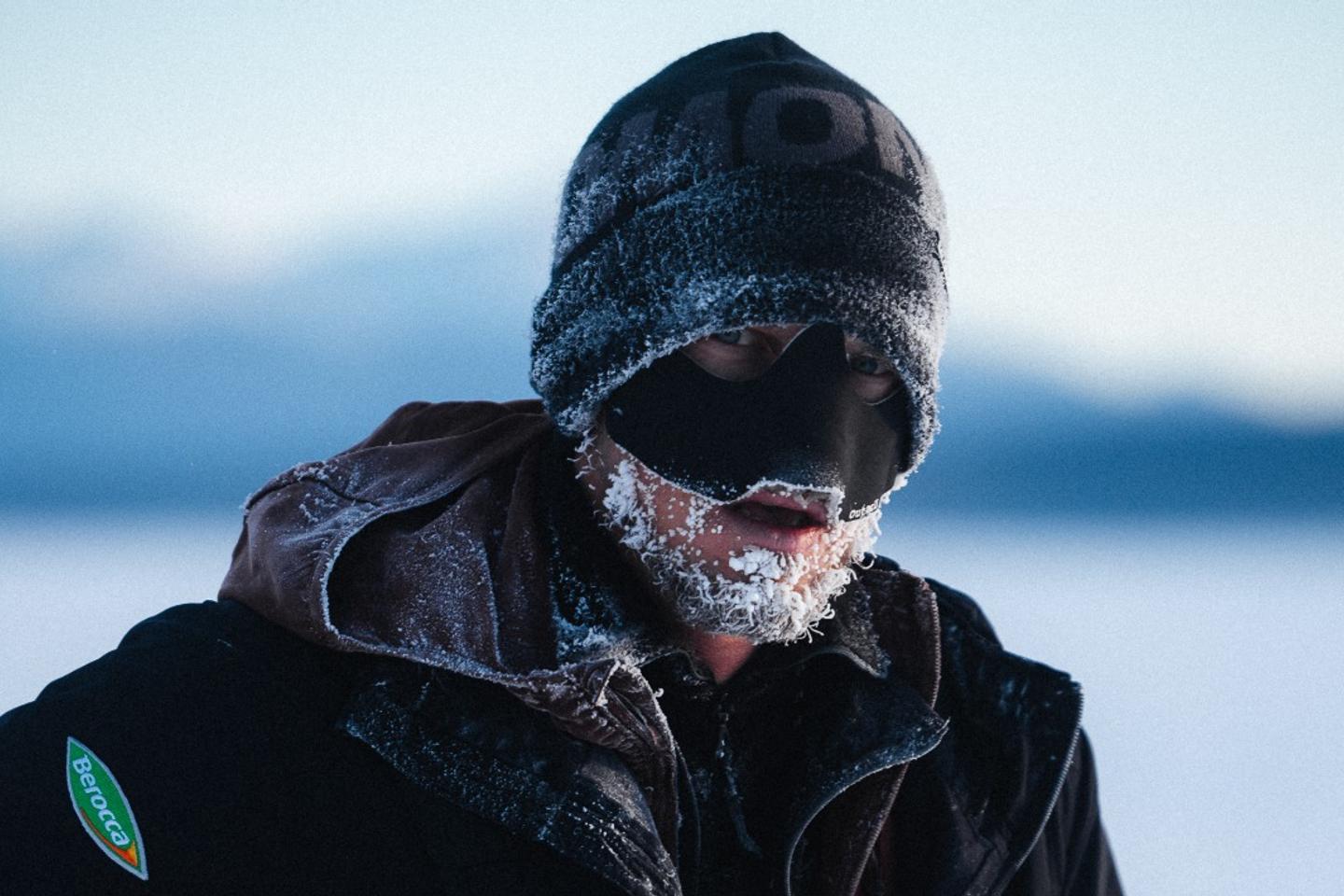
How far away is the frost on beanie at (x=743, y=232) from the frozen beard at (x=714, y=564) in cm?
11

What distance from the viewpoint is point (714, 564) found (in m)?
1.39

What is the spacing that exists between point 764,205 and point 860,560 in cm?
45

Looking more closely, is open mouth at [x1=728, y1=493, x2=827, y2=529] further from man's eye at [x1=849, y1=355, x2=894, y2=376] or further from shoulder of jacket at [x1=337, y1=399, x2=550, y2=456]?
shoulder of jacket at [x1=337, y1=399, x2=550, y2=456]

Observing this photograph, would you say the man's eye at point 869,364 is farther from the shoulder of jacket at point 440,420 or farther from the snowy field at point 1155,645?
the snowy field at point 1155,645

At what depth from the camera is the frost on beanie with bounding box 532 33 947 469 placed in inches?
53.8

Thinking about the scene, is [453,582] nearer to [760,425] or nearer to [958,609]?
[760,425]

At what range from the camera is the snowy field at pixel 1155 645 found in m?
3.21

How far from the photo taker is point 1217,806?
3371 mm

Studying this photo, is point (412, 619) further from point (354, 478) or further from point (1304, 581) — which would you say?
point (1304, 581)

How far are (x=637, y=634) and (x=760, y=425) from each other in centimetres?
26

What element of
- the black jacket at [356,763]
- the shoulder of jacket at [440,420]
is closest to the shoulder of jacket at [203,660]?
the black jacket at [356,763]

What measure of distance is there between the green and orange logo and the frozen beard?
0.57 meters

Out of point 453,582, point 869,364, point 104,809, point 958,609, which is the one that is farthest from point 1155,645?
point 104,809

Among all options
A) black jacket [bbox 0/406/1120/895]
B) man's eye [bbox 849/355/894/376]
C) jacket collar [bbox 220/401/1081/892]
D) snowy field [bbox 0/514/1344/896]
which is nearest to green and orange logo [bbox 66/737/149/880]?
black jacket [bbox 0/406/1120/895]
